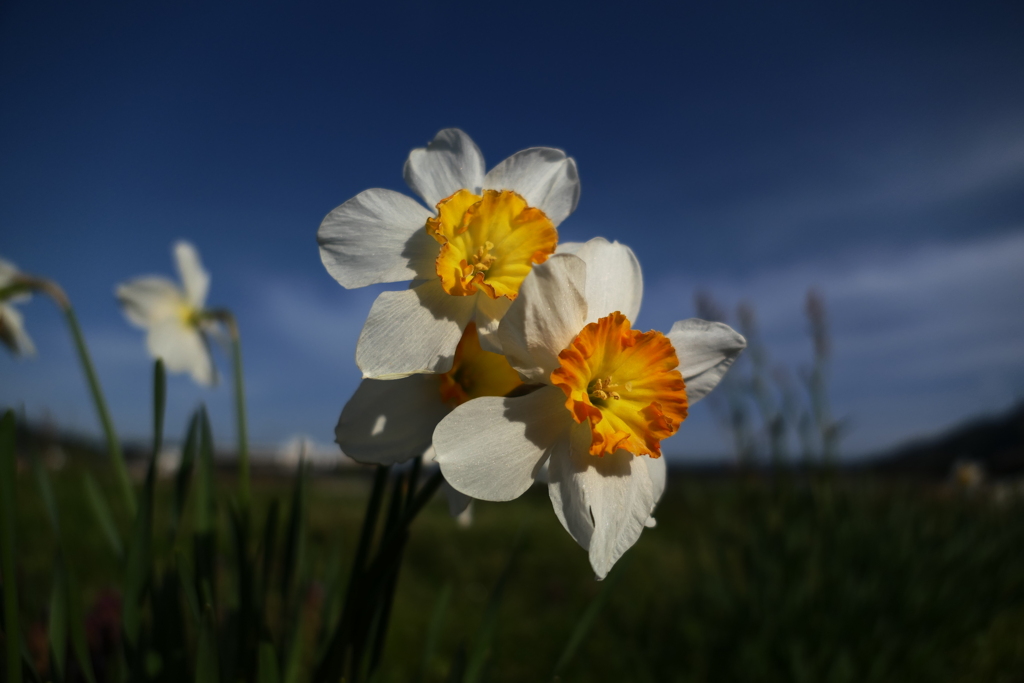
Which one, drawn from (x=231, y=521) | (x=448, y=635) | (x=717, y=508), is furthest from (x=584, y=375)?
(x=448, y=635)

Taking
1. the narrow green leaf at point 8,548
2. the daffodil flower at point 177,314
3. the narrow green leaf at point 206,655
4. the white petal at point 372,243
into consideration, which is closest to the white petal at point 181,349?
the daffodil flower at point 177,314

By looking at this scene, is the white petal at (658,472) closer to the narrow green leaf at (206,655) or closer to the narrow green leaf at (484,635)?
the narrow green leaf at (484,635)

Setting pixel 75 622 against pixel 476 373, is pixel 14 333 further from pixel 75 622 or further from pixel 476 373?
pixel 476 373

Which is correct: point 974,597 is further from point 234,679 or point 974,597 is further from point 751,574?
point 234,679

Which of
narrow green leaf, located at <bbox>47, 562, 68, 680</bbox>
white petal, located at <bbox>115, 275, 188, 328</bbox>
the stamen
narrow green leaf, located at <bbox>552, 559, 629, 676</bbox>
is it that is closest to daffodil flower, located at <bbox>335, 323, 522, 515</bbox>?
the stamen

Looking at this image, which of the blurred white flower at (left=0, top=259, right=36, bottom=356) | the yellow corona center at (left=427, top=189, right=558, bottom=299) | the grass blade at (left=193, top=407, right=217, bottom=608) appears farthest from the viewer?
the blurred white flower at (left=0, top=259, right=36, bottom=356)

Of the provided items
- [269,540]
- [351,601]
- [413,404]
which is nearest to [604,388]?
[413,404]

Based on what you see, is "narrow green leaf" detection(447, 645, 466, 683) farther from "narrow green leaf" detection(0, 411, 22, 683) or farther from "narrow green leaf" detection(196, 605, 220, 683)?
"narrow green leaf" detection(0, 411, 22, 683)
